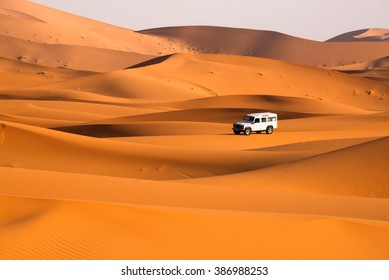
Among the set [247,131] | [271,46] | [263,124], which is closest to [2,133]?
[247,131]

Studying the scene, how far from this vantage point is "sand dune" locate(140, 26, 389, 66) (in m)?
121

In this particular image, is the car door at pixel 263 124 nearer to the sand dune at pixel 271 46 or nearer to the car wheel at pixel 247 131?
the car wheel at pixel 247 131

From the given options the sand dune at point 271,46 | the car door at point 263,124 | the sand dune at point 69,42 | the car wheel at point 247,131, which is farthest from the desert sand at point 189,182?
the sand dune at point 271,46

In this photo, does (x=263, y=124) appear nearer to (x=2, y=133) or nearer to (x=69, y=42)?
(x=2, y=133)

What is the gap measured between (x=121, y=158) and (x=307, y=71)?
4973 cm

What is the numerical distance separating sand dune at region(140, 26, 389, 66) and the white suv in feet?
292

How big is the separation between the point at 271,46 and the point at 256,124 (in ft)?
347

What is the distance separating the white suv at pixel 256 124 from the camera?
28.8 m

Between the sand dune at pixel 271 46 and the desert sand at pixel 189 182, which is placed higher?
the sand dune at pixel 271 46

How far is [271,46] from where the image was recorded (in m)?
133

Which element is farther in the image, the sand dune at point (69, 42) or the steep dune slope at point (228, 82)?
the sand dune at point (69, 42)

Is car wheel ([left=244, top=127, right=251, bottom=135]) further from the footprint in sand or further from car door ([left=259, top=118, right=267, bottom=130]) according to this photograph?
the footprint in sand

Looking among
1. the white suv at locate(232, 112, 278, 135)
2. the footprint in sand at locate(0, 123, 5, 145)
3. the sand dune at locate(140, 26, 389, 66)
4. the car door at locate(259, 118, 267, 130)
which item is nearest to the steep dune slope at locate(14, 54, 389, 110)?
the white suv at locate(232, 112, 278, 135)

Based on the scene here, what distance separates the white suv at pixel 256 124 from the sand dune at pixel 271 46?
88877mm
